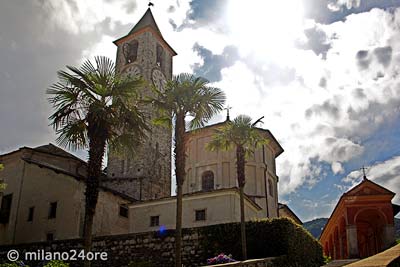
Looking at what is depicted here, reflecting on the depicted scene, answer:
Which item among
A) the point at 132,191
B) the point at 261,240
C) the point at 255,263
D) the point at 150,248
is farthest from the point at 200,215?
the point at 132,191

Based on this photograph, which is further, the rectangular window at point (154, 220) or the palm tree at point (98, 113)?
the rectangular window at point (154, 220)

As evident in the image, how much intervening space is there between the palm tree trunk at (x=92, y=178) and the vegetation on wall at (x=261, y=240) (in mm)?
7510

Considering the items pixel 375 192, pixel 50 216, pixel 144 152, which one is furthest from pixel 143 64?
pixel 375 192

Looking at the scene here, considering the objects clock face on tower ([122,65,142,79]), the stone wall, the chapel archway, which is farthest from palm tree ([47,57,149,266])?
clock face on tower ([122,65,142,79])

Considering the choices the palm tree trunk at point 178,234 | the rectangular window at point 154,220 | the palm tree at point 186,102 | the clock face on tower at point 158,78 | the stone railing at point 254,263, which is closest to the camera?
the stone railing at point 254,263

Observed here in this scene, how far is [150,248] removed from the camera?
2002 centimetres

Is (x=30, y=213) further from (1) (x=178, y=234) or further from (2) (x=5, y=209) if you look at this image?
(1) (x=178, y=234)

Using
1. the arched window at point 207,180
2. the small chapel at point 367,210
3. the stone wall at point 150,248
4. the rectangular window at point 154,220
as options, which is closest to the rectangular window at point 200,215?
the rectangular window at point 154,220

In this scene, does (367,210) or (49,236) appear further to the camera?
(367,210)

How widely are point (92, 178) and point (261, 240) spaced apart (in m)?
9.44

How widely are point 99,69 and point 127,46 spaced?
37462mm

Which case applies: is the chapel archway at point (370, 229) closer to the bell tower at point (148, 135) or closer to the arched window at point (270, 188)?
the arched window at point (270, 188)

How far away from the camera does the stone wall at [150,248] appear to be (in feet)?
63.5

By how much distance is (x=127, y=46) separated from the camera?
50688mm
